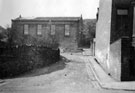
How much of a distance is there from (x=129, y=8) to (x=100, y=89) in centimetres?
755

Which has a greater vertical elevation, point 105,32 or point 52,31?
point 52,31

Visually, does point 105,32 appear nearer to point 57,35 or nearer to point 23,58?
point 23,58

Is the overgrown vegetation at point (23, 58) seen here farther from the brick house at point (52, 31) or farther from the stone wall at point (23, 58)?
the brick house at point (52, 31)

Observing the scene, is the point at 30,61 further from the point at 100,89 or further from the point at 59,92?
the point at 100,89

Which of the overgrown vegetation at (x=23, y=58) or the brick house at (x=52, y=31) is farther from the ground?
the brick house at (x=52, y=31)

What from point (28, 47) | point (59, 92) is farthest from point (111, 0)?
point (28, 47)

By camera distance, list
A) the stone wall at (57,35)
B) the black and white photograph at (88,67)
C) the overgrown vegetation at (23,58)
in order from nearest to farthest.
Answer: the black and white photograph at (88,67) → the overgrown vegetation at (23,58) → the stone wall at (57,35)

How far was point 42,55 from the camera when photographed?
15.5 metres

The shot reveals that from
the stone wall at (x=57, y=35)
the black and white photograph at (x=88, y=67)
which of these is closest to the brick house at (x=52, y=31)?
the stone wall at (x=57, y=35)

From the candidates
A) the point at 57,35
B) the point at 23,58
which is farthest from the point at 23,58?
the point at 57,35

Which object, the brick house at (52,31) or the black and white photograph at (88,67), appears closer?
the black and white photograph at (88,67)

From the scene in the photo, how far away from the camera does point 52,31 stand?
1141 inches

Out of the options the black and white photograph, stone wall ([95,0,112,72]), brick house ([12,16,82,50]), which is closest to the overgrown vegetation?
the black and white photograph

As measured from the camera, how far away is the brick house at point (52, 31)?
92.9ft
